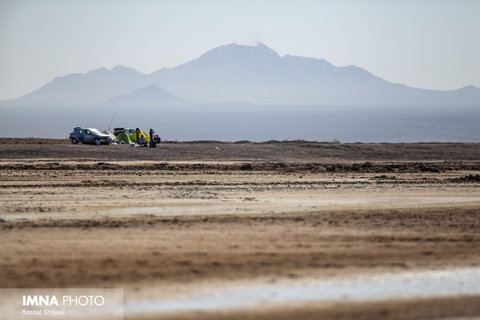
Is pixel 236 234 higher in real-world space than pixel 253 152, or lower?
lower

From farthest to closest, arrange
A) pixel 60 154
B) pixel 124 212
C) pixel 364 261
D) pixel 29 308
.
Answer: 1. pixel 60 154
2. pixel 124 212
3. pixel 364 261
4. pixel 29 308

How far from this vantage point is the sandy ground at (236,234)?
40.4ft

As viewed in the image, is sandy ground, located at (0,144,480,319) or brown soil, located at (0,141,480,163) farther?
brown soil, located at (0,141,480,163)

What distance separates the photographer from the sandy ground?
485 inches

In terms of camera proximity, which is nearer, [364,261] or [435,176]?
[364,261]

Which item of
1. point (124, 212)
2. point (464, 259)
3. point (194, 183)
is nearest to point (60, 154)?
point (194, 183)

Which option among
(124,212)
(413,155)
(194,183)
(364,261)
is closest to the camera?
(364,261)

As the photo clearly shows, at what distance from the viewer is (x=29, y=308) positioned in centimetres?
1132

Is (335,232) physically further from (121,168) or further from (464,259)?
(121,168)

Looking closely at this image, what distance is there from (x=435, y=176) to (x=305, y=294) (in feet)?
69.0

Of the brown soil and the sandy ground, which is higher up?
the brown soil

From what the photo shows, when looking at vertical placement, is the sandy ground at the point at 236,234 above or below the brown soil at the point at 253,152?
below

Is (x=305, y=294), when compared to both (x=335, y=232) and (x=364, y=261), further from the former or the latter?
(x=335, y=232)

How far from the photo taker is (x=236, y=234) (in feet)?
53.0
